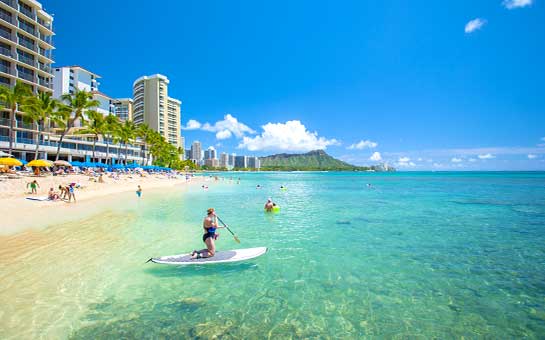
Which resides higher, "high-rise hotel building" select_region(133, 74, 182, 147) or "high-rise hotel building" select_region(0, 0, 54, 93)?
"high-rise hotel building" select_region(133, 74, 182, 147)

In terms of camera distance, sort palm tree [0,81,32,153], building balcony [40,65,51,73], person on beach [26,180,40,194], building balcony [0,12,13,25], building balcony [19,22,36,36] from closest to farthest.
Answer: person on beach [26,180,40,194] < palm tree [0,81,32,153] < building balcony [0,12,13,25] < building balcony [19,22,36,36] < building balcony [40,65,51,73]

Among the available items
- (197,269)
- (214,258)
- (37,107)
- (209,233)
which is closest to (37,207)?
(197,269)

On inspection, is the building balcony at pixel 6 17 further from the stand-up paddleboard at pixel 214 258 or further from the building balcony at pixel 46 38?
the stand-up paddleboard at pixel 214 258

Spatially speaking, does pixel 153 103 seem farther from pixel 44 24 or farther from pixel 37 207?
pixel 37 207

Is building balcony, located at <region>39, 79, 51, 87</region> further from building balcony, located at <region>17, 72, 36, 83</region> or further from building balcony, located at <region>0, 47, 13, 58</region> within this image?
building balcony, located at <region>0, 47, 13, 58</region>

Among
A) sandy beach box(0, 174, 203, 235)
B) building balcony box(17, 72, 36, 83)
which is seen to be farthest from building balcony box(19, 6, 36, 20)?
sandy beach box(0, 174, 203, 235)

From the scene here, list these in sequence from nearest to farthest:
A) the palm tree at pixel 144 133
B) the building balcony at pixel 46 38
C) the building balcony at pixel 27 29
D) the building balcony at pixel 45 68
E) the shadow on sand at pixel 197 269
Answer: the shadow on sand at pixel 197 269 < the building balcony at pixel 27 29 < the building balcony at pixel 45 68 < the building balcony at pixel 46 38 < the palm tree at pixel 144 133

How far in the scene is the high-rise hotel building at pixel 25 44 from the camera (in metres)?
46.0

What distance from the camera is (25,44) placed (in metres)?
49.7

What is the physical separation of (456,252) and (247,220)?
41.8 feet

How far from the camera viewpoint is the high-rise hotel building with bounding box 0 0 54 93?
46.0 metres

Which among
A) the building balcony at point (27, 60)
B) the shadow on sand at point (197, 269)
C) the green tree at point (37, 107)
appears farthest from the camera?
the building balcony at point (27, 60)

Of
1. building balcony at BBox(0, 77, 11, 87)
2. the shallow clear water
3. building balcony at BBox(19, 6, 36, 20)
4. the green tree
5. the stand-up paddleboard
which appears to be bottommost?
the shallow clear water

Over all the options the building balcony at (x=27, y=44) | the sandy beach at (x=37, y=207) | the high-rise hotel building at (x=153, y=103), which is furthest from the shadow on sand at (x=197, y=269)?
the high-rise hotel building at (x=153, y=103)
